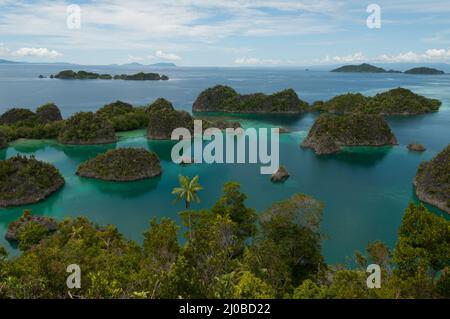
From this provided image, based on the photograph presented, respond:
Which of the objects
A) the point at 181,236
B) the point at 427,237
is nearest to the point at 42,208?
the point at 181,236

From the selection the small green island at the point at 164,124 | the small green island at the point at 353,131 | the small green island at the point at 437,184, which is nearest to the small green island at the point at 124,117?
the small green island at the point at 164,124

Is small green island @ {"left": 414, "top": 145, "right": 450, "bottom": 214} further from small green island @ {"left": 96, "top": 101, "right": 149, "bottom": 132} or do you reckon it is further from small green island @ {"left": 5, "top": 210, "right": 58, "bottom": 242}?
small green island @ {"left": 96, "top": 101, "right": 149, "bottom": 132}

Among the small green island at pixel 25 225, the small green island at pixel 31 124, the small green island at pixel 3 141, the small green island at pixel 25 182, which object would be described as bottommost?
the small green island at pixel 25 225

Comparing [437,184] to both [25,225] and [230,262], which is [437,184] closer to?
[230,262]

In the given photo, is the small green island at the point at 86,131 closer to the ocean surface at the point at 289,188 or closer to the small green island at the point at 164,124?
the ocean surface at the point at 289,188

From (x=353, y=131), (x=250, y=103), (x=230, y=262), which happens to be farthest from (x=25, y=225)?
(x=250, y=103)

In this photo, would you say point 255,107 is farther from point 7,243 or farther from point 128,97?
point 7,243
